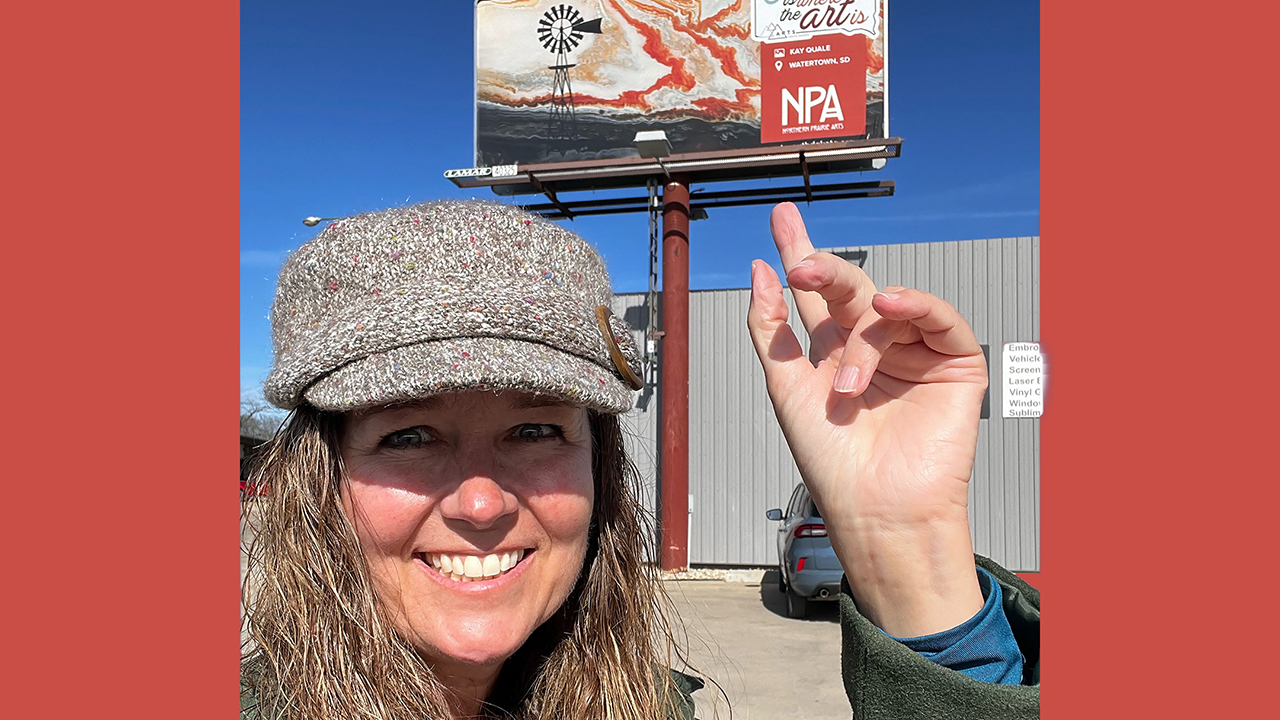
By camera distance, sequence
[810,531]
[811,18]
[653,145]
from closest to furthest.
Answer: [810,531] < [653,145] < [811,18]

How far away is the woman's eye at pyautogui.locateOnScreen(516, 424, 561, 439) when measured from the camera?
5.05 feet

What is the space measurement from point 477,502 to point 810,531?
688cm

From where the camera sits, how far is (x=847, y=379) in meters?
1.48

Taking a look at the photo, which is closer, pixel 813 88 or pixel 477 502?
pixel 477 502

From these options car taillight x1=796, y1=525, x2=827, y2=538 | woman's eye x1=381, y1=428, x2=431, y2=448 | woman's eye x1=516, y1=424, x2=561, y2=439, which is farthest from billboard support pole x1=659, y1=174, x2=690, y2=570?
woman's eye x1=381, y1=428, x2=431, y2=448

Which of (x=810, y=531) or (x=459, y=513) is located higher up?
(x=459, y=513)

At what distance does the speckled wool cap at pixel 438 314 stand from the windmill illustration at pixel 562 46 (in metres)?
11.2

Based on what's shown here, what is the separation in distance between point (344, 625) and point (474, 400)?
46 cm

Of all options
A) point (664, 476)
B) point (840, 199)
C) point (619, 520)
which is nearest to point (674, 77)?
point (840, 199)

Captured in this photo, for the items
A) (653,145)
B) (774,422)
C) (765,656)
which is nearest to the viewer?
(765,656)

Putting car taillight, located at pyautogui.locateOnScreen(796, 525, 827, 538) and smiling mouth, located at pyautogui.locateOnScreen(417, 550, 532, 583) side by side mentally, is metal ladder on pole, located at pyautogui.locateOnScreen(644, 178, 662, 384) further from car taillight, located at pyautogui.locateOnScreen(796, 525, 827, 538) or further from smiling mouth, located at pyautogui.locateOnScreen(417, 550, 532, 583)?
smiling mouth, located at pyautogui.locateOnScreen(417, 550, 532, 583)

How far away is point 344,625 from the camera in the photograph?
4.88 feet

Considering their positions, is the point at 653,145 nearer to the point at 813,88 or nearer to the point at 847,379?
the point at 813,88

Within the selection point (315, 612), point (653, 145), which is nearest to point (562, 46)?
point (653, 145)
